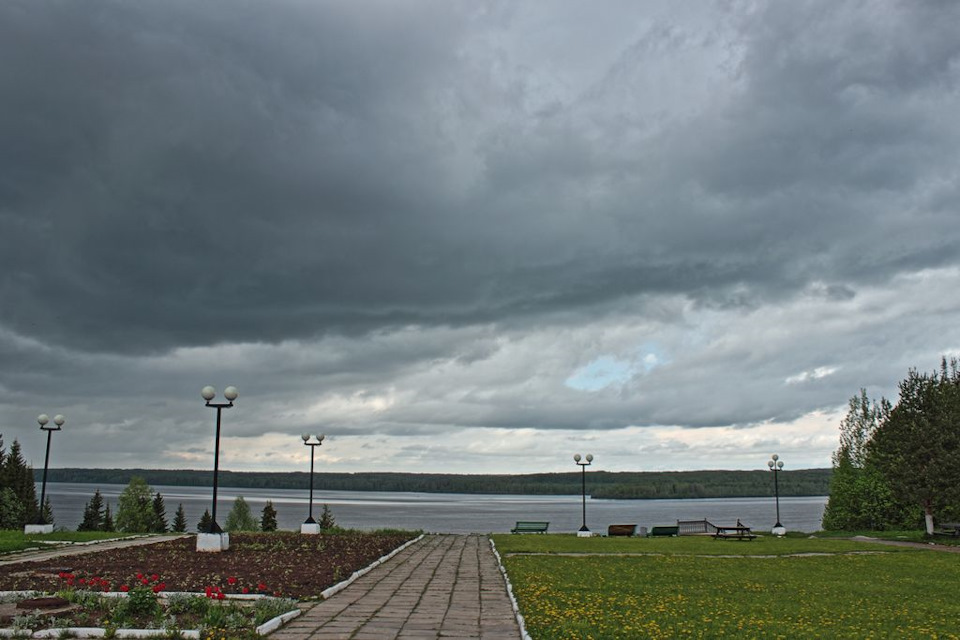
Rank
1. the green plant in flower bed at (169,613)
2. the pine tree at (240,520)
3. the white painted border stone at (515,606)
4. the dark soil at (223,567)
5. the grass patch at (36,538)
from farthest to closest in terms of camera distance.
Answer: the pine tree at (240,520), the grass patch at (36,538), the dark soil at (223,567), the green plant in flower bed at (169,613), the white painted border stone at (515,606)

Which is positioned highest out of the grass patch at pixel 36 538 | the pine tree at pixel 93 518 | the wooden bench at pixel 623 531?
the grass patch at pixel 36 538

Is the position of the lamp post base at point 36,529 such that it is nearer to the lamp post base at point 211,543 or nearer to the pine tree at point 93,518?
the lamp post base at point 211,543

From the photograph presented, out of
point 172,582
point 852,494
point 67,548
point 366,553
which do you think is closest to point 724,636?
point 172,582

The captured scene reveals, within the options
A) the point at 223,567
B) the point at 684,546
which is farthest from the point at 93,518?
the point at 223,567

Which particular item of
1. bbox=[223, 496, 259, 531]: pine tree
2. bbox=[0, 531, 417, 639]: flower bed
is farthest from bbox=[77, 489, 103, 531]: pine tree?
bbox=[0, 531, 417, 639]: flower bed

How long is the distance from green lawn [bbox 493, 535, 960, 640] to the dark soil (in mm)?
4060

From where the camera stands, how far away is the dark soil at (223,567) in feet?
43.7

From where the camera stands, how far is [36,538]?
25.4 m

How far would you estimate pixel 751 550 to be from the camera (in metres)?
26.0

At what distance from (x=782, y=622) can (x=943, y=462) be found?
1148 inches

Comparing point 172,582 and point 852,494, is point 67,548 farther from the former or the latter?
point 852,494

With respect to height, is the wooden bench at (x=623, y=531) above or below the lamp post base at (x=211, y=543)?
below

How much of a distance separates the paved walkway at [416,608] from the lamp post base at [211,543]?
5.52 metres

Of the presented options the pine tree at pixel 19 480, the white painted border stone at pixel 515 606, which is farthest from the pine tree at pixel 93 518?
the white painted border stone at pixel 515 606
